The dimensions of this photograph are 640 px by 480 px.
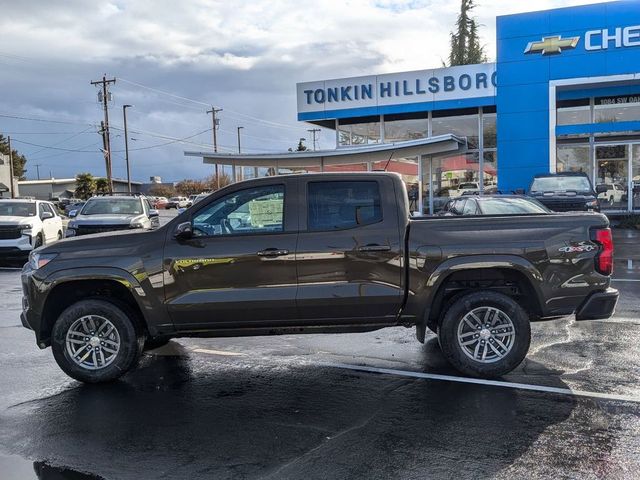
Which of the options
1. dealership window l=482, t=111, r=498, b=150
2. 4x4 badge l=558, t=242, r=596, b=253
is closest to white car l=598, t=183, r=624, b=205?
dealership window l=482, t=111, r=498, b=150

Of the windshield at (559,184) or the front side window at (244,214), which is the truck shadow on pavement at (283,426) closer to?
the front side window at (244,214)

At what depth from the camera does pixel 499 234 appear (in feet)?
18.4

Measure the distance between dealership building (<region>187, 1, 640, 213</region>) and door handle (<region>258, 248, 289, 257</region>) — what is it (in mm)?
11796

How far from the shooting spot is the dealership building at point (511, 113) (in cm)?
2061

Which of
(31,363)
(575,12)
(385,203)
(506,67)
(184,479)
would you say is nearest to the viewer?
(184,479)

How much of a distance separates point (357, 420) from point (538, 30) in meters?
20.1

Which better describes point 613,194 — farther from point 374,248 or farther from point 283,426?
point 283,426

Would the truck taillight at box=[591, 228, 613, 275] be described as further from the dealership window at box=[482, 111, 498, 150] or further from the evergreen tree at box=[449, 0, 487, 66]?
the evergreen tree at box=[449, 0, 487, 66]

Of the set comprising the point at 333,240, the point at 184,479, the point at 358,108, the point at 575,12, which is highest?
the point at 575,12

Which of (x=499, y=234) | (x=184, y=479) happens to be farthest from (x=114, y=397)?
(x=499, y=234)

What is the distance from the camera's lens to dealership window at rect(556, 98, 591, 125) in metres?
23.6

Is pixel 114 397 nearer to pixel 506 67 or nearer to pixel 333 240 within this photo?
pixel 333 240

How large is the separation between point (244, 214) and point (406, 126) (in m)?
24.5

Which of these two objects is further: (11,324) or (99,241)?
(11,324)
